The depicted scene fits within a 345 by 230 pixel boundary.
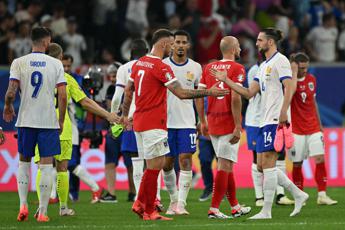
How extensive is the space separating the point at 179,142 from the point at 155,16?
1286 cm

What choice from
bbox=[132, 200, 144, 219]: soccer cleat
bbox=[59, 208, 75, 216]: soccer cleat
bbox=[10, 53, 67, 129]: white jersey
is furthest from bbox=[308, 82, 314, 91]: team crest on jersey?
bbox=[10, 53, 67, 129]: white jersey

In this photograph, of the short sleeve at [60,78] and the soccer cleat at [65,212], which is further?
the soccer cleat at [65,212]

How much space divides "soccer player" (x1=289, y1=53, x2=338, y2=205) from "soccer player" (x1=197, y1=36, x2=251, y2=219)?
2596mm

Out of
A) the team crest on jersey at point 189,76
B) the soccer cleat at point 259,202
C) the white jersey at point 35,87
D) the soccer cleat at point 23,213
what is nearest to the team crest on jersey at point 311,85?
the soccer cleat at point 259,202

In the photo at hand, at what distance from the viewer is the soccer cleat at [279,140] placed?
1496 centimetres

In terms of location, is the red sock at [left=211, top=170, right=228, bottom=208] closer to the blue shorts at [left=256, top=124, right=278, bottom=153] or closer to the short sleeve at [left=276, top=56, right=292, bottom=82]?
the blue shorts at [left=256, top=124, right=278, bottom=153]

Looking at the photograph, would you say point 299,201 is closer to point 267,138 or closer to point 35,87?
point 267,138

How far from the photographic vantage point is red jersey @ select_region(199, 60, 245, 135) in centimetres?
1548

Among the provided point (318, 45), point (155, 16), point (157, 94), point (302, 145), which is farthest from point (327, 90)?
point (157, 94)

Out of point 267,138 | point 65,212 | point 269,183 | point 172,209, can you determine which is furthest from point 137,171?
point 267,138

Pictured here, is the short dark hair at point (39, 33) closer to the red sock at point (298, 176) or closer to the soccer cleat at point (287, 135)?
the soccer cleat at point (287, 135)

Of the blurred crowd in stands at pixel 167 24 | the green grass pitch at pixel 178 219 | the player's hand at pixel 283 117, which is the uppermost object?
the blurred crowd in stands at pixel 167 24

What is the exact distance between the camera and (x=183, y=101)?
17.2 m

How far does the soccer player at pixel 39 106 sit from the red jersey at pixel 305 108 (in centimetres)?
470
